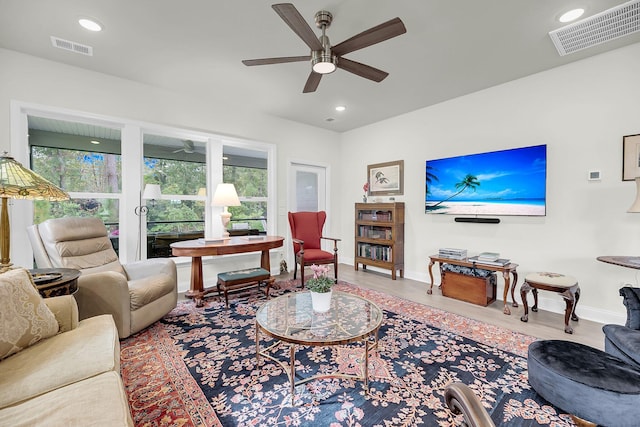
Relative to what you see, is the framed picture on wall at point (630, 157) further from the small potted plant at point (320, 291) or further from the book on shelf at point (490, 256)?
the small potted plant at point (320, 291)

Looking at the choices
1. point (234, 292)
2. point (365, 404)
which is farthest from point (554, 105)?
point (234, 292)

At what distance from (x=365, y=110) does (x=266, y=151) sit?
5.70ft

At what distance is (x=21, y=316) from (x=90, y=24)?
7.62 feet

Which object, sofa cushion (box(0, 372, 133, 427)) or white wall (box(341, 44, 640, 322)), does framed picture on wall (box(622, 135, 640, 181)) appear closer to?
white wall (box(341, 44, 640, 322))

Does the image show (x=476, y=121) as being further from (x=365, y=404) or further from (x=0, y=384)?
(x=0, y=384)

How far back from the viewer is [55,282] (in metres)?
1.78

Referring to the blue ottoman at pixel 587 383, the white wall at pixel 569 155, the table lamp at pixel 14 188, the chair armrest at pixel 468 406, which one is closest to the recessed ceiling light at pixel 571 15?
the white wall at pixel 569 155

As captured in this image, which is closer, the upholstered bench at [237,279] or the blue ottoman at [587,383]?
the blue ottoman at [587,383]

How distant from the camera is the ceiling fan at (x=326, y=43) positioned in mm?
1767

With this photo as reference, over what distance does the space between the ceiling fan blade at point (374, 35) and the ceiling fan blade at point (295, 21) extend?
0.20 m

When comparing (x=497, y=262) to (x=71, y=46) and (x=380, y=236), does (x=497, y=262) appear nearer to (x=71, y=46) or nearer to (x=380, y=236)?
(x=380, y=236)

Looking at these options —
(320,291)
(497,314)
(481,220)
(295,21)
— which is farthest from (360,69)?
(497,314)

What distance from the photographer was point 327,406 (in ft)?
5.28

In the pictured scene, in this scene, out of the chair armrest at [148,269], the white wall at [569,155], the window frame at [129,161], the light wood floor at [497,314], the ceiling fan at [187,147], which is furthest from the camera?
the ceiling fan at [187,147]
